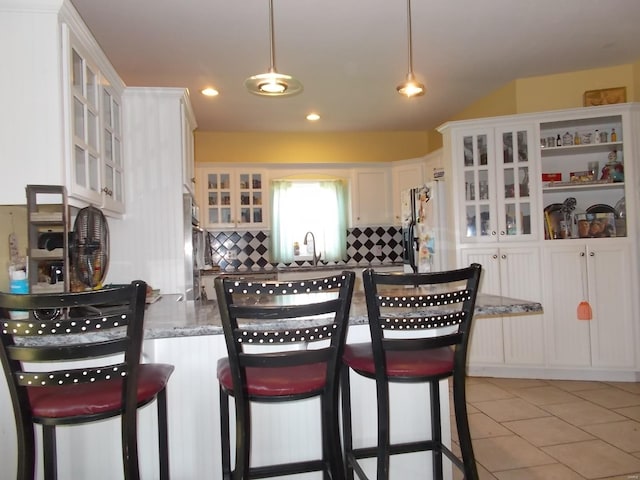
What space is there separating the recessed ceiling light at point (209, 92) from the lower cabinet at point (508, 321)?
8.78 ft

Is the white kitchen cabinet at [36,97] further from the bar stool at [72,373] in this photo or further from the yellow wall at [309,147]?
the yellow wall at [309,147]

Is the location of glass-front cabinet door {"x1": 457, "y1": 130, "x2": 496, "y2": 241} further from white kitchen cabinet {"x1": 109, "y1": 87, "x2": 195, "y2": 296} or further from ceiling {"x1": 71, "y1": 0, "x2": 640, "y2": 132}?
white kitchen cabinet {"x1": 109, "y1": 87, "x2": 195, "y2": 296}

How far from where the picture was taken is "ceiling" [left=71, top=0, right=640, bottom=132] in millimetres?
2658

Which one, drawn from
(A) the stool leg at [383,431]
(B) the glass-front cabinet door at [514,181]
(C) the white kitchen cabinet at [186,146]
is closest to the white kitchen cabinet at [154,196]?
(C) the white kitchen cabinet at [186,146]

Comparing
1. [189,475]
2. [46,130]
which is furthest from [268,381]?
[46,130]

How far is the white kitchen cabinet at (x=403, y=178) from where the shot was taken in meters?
4.96

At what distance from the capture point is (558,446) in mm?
2398

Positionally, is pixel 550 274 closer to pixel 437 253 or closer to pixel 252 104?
pixel 437 253

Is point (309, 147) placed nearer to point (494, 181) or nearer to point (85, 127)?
point (494, 181)

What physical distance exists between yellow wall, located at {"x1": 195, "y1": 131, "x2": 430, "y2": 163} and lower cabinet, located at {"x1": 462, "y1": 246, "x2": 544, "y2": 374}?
223 cm

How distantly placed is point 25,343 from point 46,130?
3.05ft

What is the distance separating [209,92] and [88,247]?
2.45 m

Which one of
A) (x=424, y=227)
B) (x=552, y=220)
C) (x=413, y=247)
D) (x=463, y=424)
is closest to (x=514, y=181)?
(x=552, y=220)

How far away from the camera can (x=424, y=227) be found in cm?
414
